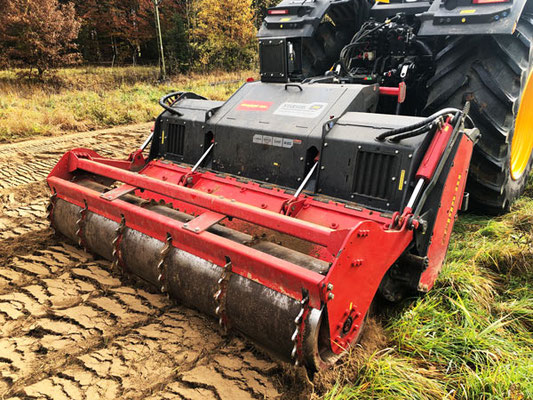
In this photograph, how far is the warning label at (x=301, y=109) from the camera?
3031mm

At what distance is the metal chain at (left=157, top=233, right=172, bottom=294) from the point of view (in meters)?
2.48

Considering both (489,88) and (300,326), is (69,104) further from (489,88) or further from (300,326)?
(300,326)

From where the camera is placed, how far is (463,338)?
2.24m

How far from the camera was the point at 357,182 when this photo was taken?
8.79ft

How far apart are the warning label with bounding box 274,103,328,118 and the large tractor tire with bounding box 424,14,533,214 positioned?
2.89ft

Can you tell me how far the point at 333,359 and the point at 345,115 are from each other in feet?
5.38

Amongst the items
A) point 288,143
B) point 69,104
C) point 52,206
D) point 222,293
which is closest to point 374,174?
point 288,143

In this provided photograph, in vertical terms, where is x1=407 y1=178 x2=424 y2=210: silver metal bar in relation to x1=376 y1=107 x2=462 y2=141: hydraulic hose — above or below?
below

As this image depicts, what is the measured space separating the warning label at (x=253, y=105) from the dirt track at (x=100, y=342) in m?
1.59

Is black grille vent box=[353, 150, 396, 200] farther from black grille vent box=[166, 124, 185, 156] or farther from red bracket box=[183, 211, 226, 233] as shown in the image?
black grille vent box=[166, 124, 185, 156]

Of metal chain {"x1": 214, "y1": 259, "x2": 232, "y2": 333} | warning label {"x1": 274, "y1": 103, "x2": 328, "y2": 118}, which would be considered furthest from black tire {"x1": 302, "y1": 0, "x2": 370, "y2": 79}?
metal chain {"x1": 214, "y1": 259, "x2": 232, "y2": 333}

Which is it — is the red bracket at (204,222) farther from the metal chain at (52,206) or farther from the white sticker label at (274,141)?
the metal chain at (52,206)

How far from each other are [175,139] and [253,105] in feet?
2.68

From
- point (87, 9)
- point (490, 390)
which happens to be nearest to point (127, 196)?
point (490, 390)
